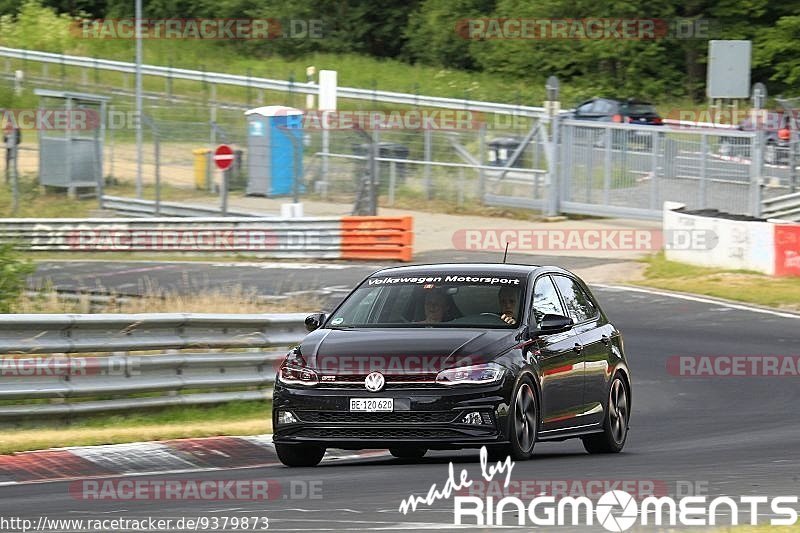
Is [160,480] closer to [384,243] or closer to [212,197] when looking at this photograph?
[384,243]

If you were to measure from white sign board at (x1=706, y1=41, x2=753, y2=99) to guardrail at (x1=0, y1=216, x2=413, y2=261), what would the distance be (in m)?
9.62

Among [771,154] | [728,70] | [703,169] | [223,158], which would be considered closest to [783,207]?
[771,154]

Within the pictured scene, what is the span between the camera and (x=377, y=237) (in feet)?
106

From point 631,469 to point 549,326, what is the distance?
1.19 meters

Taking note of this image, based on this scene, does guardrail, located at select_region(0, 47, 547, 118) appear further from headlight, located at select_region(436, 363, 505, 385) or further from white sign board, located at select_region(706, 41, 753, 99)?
headlight, located at select_region(436, 363, 505, 385)

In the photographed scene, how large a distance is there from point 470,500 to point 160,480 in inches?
92.9

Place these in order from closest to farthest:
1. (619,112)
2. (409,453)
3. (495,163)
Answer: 1. (409,453)
2. (495,163)
3. (619,112)

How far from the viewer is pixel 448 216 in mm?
38594

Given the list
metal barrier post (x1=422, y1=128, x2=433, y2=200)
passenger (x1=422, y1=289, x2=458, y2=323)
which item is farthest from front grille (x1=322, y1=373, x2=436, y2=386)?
metal barrier post (x1=422, y1=128, x2=433, y2=200)

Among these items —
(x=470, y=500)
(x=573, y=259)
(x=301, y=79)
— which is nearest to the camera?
(x=470, y=500)

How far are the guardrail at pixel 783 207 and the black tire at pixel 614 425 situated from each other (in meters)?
20.9

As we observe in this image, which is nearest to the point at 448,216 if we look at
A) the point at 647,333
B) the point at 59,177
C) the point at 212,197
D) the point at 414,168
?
the point at 414,168

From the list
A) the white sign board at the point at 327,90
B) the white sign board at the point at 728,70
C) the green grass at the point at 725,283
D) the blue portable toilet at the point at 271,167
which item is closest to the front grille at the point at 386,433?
the green grass at the point at 725,283

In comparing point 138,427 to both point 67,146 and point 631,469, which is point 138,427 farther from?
point 67,146
